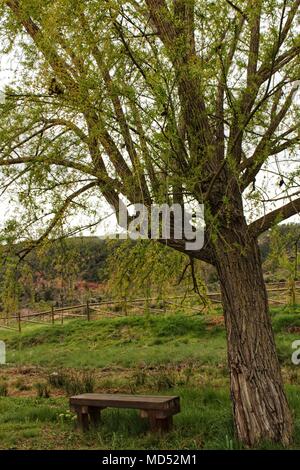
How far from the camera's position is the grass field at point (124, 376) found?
6336mm

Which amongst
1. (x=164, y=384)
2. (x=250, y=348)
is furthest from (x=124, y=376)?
(x=250, y=348)

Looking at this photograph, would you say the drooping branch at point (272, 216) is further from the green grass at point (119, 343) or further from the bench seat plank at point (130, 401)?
the green grass at point (119, 343)

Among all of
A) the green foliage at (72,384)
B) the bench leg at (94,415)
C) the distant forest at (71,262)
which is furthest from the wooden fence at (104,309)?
the bench leg at (94,415)

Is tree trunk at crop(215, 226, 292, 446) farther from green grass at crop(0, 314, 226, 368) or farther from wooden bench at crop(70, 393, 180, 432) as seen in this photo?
green grass at crop(0, 314, 226, 368)

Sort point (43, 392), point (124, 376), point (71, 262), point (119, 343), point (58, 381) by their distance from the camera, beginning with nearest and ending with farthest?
point (71, 262) → point (43, 392) → point (58, 381) → point (124, 376) → point (119, 343)

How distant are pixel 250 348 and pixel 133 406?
1578 millimetres

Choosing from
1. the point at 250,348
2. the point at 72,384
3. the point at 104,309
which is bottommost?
the point at 72,384

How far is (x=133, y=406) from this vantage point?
6.34 metres

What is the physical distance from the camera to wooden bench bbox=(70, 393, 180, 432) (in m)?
6.16

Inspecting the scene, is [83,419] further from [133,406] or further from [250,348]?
[250,348]

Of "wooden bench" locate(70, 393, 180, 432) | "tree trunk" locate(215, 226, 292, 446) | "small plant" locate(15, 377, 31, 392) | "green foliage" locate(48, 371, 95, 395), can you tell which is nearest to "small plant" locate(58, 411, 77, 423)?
"wooden bench" locate(70, 393, 180, 432)

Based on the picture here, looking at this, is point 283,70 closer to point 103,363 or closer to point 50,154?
point 50,154

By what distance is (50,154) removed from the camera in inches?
225

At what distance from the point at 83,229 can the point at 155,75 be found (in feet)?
6.51
